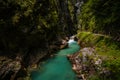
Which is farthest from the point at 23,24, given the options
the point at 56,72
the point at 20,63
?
the point at 56,72

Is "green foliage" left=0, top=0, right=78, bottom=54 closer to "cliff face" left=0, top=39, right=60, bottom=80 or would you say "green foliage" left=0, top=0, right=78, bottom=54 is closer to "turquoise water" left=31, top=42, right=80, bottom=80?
"cliff face" left=0, top=39, right=60, bottom=80

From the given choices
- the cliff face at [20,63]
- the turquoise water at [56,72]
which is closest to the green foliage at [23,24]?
the cliff face at [20,63]

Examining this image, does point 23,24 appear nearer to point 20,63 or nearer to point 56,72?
point 20,63

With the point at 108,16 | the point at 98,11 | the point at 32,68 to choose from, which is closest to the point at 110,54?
the point at 108,16

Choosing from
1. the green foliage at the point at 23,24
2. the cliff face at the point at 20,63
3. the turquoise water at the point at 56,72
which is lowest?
the turquoise water at the point at 56,72

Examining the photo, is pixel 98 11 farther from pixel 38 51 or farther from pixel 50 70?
pixel 38 51

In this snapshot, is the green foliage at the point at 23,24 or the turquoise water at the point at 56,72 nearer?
the turquoise water at the point at 56,72

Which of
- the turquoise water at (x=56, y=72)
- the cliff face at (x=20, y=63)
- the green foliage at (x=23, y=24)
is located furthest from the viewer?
the green foliage at (x=23, y=24)

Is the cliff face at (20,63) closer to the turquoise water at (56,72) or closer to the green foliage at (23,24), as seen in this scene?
the green foliage at (23,24)

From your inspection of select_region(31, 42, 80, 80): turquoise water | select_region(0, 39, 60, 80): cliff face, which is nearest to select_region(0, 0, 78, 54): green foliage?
select_region(0, 39, 60, 80): cliff face

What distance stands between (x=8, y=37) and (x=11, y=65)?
20.4ft

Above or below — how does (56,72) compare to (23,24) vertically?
below

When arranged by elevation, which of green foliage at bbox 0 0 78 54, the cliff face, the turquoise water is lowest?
the turquoise water

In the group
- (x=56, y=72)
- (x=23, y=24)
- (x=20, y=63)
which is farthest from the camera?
(x=23, y=24)
